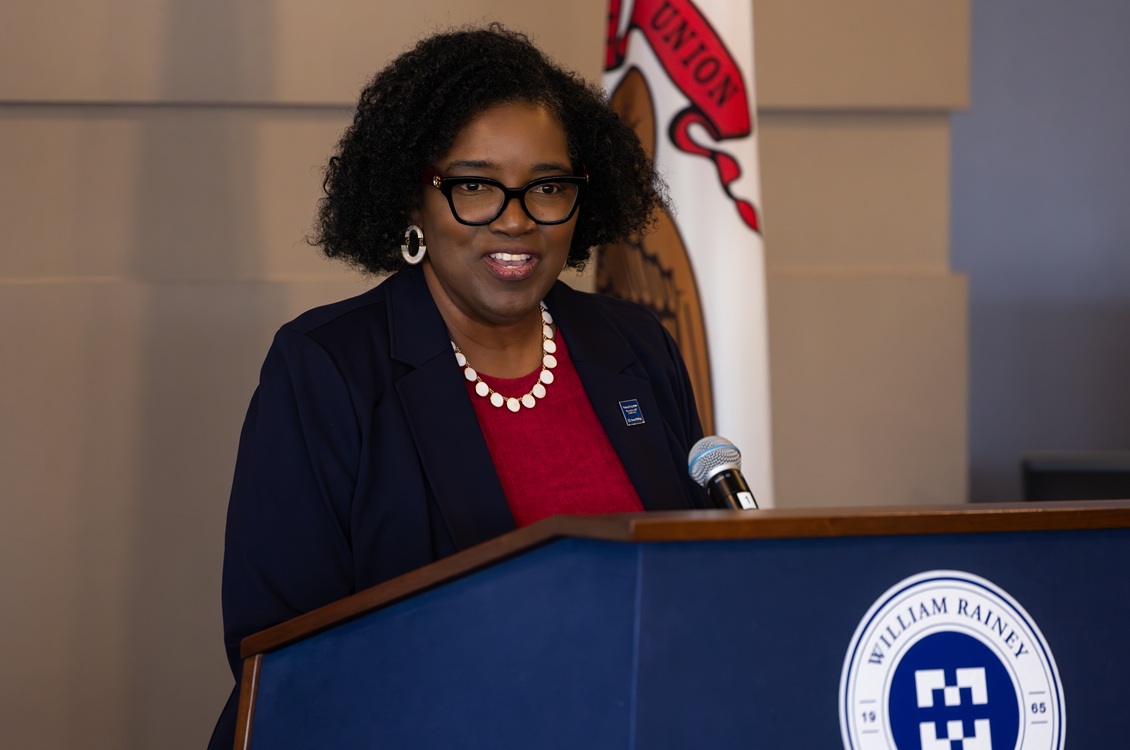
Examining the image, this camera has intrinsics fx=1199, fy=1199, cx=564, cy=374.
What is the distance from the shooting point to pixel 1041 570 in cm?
118

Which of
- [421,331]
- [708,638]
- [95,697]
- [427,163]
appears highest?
[427,163]

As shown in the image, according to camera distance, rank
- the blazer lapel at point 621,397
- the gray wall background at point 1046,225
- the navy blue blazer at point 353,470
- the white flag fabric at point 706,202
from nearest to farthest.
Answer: the navy blue blazer at point 353,470
the blazer lapel at point 621,397
the white flag fabric at point 706,202
the gray wall background at point 1046,225

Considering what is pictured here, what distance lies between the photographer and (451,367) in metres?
1.91

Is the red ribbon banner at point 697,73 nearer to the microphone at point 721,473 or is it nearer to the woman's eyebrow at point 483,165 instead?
the woman's eyebrow at point 483,165

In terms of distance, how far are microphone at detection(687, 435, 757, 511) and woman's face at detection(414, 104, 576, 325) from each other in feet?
1.94

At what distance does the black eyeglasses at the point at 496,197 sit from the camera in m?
1.92

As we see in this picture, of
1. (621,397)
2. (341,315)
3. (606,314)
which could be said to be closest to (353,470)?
(341,315)

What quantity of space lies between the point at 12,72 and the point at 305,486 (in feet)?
7.81

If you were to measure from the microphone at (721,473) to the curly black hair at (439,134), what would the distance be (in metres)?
0.77

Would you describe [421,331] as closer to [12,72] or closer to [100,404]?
[100,404]

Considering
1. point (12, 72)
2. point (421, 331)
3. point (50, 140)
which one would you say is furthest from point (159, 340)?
point (421, 331)

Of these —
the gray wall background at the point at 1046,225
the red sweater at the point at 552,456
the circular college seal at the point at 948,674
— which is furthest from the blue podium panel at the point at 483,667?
the gray wall background at the point at 1046,225

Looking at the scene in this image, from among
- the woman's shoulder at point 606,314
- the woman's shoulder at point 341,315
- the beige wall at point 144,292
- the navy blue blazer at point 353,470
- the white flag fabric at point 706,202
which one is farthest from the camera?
the beige wall at point 144,292

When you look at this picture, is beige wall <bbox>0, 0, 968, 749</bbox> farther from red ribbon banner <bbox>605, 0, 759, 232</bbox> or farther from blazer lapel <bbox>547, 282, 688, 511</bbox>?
blazer lapel <bbox>547, 282, 688, 511</bbox>
